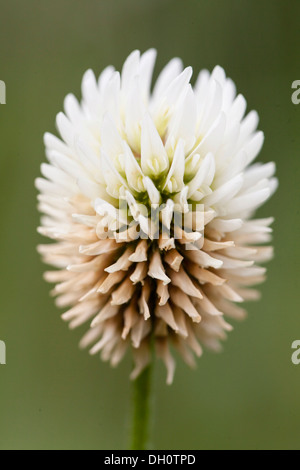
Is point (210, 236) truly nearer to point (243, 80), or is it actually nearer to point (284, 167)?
point (284, 167)

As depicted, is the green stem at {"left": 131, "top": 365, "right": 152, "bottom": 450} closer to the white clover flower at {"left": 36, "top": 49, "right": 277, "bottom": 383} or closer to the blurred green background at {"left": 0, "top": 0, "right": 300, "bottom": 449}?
the white clover flower at {"left": 36, "top": 49, "right": 277, "bottom": 383}

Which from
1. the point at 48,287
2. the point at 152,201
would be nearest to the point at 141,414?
the point at 152,201

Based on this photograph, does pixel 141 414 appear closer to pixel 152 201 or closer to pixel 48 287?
pixel 152 201

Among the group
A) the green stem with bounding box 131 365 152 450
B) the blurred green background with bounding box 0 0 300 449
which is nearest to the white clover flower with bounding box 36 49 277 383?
the green stem with bounding box 131 365 152 450

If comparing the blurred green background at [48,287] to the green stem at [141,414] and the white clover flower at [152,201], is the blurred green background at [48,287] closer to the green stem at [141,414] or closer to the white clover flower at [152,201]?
the green stem at [141,414]
